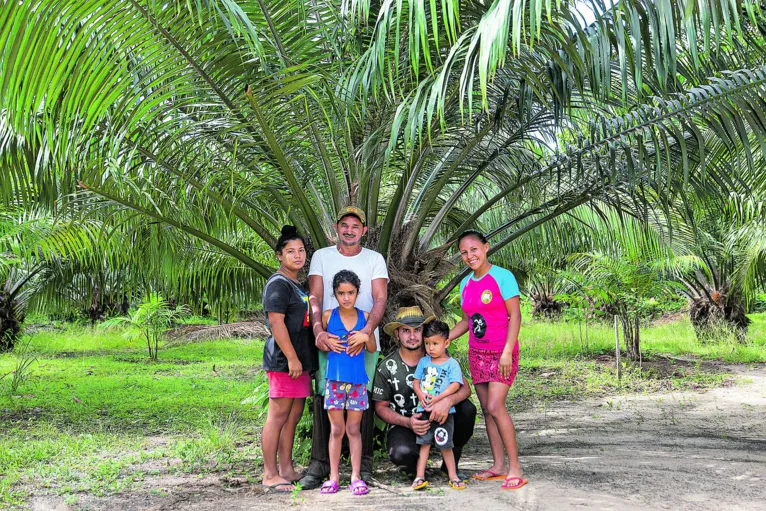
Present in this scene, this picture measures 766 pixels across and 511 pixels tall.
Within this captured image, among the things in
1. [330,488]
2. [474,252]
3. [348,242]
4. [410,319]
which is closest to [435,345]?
[410,319]

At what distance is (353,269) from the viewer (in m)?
4.43

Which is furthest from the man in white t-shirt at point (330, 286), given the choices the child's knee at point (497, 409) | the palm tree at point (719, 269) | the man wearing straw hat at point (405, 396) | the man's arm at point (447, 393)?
the palm tree at point (719, 269)

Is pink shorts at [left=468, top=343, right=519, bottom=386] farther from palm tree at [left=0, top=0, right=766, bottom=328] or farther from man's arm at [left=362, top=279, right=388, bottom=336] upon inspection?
palm tree at [left=0, top=0, right=766, bottom=328]

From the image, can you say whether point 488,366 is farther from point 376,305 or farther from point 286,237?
point 286,237

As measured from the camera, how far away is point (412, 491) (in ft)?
13.7

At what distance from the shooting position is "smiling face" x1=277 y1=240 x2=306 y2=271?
4.34m

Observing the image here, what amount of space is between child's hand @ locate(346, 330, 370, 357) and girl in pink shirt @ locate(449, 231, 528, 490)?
27.1 inches

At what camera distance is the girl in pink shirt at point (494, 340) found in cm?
423

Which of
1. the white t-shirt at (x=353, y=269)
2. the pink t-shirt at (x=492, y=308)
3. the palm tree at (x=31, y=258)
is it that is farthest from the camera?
the palm tree at (x=31, y=258)

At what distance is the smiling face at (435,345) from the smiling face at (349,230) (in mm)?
802

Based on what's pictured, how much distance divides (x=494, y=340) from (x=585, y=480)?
108 cm

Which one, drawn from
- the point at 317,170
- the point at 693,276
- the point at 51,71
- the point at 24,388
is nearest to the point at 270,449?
the point at 317,170

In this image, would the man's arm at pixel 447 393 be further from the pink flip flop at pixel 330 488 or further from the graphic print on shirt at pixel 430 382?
the pink flip flop at pixel 330 488

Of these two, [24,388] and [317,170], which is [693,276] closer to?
[317,170]
